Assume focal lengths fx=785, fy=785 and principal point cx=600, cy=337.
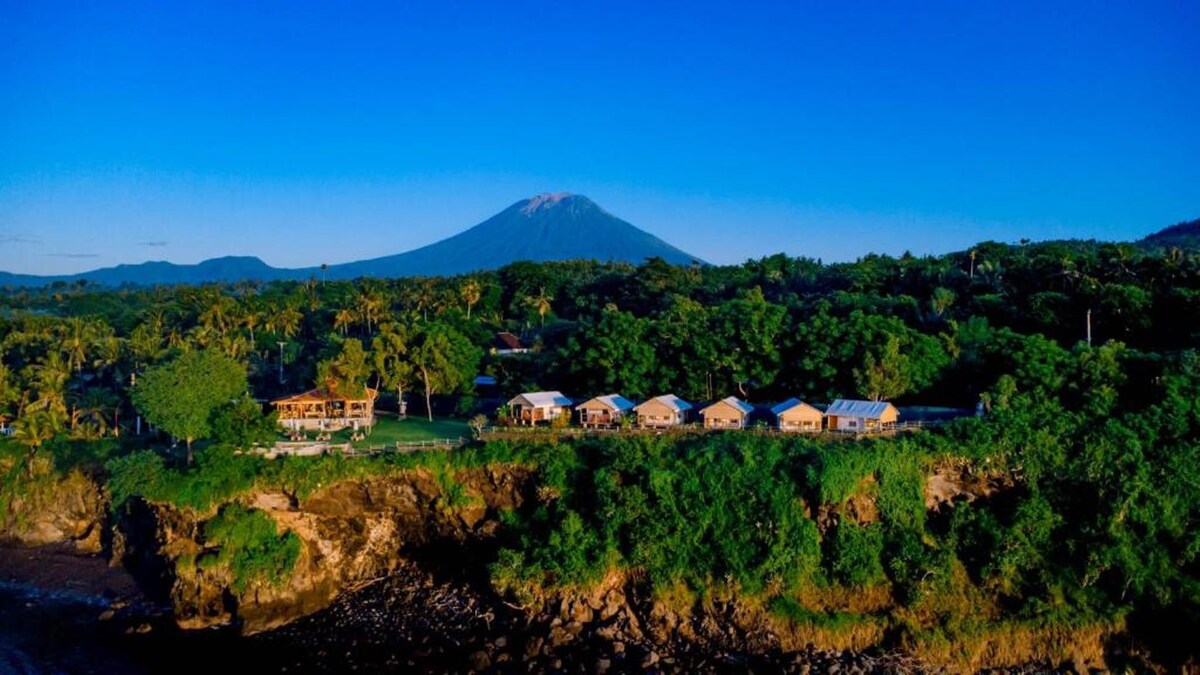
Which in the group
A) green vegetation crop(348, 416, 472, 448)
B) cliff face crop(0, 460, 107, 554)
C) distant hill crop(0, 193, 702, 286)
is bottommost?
cliff face crop(0, 460, 107, 554)

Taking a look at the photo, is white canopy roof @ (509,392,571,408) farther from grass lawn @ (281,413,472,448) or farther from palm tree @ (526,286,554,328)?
palm tree @ (526,286,554,328)

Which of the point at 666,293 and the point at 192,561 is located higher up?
the point at 666,293

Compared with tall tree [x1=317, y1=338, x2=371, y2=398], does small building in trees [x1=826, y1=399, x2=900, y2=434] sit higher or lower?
lower

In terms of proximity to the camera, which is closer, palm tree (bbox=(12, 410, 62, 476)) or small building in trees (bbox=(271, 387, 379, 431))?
palm tree (bbox=(12, 410, 62, 476))

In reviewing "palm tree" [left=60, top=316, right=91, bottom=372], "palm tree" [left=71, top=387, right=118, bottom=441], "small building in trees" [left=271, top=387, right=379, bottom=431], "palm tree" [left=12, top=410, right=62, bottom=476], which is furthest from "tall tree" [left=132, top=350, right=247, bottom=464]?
"palm tree" [left=60, top=316, right=91, bottom=372]

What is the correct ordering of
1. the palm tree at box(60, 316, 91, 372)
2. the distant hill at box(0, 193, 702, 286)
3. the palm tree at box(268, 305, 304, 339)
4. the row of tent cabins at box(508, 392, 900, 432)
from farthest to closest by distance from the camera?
the distant hill at box(0, 193, 702, 286) → the palm tree at box(268, 305, 304, 339) → the palm tree at box(60, 316, 91, 372) → the row of tent cabins at box(508, 392, 900, 432)

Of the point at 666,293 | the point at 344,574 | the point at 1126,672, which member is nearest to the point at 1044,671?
the point at 1126,672

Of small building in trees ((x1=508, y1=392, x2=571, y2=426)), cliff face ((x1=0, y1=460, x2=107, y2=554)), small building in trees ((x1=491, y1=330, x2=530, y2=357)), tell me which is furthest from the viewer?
small building in trees ((x1=491, y1=330, x2=530, y2=357))

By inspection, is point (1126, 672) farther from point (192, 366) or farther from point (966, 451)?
point (192, 366)
